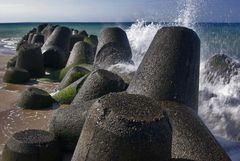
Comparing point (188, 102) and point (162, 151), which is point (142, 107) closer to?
point (162, 151)

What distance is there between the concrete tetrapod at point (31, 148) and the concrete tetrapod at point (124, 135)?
965 millimetres

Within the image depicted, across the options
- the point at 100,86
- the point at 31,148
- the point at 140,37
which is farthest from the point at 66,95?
the point at 140,37

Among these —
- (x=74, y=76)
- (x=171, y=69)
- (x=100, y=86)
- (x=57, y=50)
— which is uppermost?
(x=171, y=69)

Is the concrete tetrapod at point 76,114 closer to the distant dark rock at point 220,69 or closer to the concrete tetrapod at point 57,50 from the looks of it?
the distant dark rock at point 220,69

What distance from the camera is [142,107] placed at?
3914 millimetres

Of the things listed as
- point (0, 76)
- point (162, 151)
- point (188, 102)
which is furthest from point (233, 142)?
point (0, 76)

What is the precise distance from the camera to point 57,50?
42.0 ft

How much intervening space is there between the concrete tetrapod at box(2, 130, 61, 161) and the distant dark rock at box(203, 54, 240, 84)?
11.9ft

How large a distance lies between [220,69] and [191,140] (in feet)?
11.3

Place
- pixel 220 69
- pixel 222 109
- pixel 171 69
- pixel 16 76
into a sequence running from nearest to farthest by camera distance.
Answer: pixel 171 69
pixel 222 109
pixel 220 69
pixel 16 76

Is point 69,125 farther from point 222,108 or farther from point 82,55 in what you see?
point 82,55

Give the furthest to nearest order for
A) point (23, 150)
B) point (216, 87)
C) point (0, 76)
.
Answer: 1. point (0, 76)
2. point (216, 87)
3. point (23, 150)

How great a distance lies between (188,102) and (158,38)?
0.92 m

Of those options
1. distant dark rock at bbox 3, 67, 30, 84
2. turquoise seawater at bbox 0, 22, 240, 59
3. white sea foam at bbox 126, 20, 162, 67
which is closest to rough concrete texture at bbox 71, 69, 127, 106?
distant dark rock at bbox 3, 67, 30, 84
